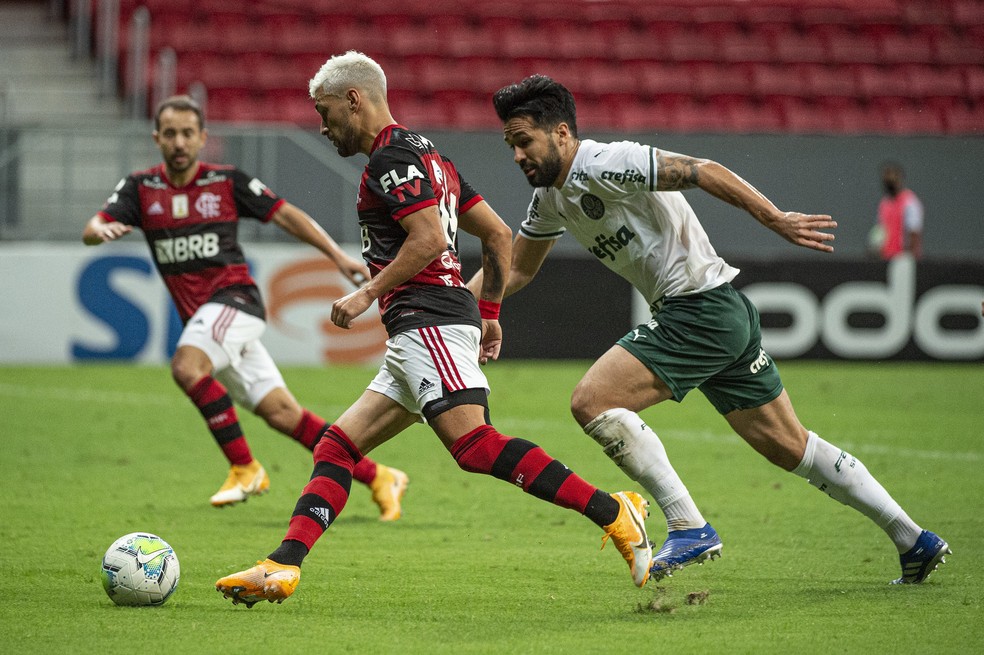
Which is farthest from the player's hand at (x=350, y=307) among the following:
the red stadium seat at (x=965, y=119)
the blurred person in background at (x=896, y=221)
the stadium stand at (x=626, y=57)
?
the red stadium seat at (x=965, y=119)

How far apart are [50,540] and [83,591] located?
1138 millimetres

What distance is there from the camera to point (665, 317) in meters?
5.21

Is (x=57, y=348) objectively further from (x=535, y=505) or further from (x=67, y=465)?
(x=535, y=505)

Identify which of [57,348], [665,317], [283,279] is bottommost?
[57,348]

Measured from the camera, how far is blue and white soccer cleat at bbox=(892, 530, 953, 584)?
17.1 feet

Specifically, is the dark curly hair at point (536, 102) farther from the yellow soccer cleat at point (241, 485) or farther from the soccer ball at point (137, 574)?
the yellow soccer cleat at point (241, 485)

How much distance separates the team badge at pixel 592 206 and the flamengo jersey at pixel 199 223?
2.76 m

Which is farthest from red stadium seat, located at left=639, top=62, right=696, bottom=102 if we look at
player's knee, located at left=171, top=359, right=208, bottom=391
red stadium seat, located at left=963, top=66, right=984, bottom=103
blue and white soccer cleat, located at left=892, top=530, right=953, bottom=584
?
blue and white soccer cleat, located at left=892, top=530, right=953, bottom=584

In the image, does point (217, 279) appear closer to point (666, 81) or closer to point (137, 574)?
point (137, 574)

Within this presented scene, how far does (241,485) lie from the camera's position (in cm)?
720

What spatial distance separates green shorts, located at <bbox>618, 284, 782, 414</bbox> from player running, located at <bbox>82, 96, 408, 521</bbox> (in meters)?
2.21

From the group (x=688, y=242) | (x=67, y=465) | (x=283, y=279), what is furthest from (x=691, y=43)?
(x=688, y=242)

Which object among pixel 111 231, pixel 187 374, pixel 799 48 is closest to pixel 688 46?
A: pixel 799 48

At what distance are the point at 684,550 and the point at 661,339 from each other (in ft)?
2.62
